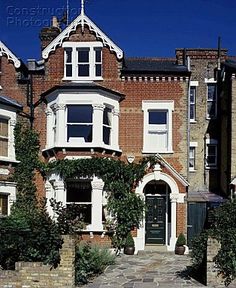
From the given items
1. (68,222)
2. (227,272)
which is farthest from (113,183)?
(227,272)

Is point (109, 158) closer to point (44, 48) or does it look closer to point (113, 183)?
point (113, 183)

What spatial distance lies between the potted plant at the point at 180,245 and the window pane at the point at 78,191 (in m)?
4.63

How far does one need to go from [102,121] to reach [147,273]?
8.24 meters

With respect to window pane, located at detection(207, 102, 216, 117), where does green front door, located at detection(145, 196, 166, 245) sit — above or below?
below

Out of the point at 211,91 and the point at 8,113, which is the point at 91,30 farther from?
the point at 211,91

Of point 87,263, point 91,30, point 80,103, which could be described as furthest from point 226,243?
point 91,30

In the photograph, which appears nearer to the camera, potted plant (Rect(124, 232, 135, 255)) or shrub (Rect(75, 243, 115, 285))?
shrub (Rect(75, 243, 115, 285))

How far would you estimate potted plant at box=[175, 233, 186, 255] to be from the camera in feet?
71.9

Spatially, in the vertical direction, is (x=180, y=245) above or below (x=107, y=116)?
below

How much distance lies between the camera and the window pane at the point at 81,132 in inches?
912

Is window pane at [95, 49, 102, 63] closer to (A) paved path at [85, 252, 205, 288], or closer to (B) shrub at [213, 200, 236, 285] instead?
(A) paved path at [85, 252, 205, 288]

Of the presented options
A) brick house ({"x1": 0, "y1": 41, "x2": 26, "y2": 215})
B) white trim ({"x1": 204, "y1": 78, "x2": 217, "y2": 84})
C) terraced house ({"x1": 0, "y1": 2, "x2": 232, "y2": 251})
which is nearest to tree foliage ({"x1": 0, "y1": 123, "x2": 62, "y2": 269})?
brick house ({"x1": 0, "y1": 41, "x2": 26, "y2": 215})

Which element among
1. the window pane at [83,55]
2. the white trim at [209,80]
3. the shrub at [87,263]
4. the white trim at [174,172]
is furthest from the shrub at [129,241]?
the white trim at [209,80]

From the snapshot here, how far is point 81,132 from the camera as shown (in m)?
23.2
